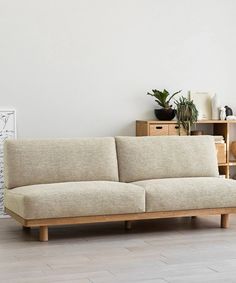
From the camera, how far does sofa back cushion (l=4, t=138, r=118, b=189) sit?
5391 millimetres

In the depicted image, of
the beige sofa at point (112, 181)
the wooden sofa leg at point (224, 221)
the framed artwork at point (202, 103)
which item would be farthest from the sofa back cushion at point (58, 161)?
the framed artwork at point (202, 103)

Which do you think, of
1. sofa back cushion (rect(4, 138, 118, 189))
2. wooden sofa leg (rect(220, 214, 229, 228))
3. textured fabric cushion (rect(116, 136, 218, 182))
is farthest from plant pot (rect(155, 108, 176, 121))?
wooden sofa leg (rect(220, 214, 229, 228))

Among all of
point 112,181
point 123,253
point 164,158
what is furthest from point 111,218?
point 164,158

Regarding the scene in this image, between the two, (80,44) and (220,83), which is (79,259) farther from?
(220,83)

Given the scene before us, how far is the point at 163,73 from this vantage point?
6.71 meters

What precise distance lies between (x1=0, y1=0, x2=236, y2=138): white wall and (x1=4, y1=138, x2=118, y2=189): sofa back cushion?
Answer: 80 cm

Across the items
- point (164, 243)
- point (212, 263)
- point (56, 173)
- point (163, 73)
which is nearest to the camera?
point (212, 263)

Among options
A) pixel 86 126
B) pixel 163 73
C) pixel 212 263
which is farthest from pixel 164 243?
pixel 163 73

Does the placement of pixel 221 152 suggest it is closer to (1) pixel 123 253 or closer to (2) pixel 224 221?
(2) pixel 224 221

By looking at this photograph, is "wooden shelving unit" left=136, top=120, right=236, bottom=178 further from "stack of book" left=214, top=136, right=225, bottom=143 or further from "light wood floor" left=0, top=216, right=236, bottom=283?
"light wood floor" left=0, top=216, right=236, bottom=283

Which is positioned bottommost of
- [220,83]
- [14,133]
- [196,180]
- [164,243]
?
[164,243]

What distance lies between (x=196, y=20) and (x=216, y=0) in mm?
326

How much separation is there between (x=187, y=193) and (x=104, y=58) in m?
1.87

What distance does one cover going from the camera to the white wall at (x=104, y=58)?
6.18 m
